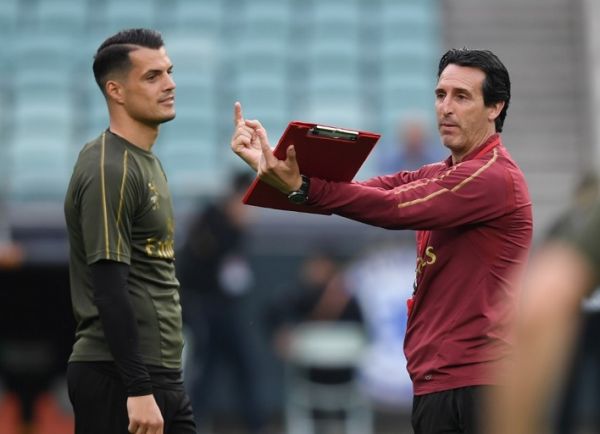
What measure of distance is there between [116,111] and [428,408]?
1.55m

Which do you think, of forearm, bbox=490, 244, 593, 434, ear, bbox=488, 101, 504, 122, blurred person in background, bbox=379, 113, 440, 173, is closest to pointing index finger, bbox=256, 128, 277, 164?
ear, bbox=488, 101, 504, 122

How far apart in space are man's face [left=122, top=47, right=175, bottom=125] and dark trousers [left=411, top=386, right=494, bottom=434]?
1.40 m

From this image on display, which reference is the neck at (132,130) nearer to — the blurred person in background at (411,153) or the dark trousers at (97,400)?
the dark trousers at (97,400)

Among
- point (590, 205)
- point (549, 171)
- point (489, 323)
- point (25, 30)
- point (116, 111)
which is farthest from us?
point (25, 30)

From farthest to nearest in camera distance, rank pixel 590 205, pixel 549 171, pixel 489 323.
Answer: pixel 549 171 < pixel 489 323 < pixel 590 205

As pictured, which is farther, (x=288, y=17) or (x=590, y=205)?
(x=288, y=17)

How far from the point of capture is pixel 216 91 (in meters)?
14.4

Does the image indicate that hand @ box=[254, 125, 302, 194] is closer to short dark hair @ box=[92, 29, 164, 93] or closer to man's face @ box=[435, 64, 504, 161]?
man's face @ box=[435, 64, 504, 161]

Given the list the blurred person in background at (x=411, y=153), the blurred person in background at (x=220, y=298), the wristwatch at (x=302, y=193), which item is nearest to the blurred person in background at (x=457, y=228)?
the wristwatch at (x=302, y=193)

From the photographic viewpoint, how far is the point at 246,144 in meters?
4.01

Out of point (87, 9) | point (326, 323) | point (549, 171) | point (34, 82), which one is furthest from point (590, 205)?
point (87, 9)

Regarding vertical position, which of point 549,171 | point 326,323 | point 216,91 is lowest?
point 326,323

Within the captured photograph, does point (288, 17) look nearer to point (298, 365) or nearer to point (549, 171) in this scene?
point (549, 171)

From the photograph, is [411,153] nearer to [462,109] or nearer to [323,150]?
[462,109]
